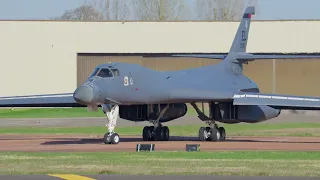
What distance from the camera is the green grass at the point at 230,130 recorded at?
38.7 metres

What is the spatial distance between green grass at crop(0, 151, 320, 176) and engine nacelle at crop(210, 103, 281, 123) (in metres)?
9.82

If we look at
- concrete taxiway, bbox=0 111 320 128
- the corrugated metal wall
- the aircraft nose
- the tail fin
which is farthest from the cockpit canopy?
the corrugated metal wall

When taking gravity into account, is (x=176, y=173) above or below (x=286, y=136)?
above

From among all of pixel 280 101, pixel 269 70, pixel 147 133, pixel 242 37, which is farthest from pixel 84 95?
pixel 269 70

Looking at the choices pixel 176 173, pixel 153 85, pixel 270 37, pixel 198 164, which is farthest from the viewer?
pixel 270 37

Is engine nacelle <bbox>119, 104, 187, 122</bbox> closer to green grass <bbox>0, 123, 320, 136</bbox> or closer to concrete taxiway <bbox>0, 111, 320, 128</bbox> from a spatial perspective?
green grass <bbox>0, 123, 320, 136</bbox>

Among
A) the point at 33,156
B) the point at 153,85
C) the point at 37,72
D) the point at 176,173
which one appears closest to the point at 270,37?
the point at 37,72

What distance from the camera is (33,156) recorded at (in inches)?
890

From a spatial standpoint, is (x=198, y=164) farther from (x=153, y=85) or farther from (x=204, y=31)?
(x=204, y=31)

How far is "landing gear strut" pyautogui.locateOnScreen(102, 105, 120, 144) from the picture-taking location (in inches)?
1169

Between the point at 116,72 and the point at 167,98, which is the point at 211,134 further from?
the point at 116,72

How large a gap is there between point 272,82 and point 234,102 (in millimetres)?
33264

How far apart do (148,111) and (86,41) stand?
107ft

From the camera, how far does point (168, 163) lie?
792 inches
